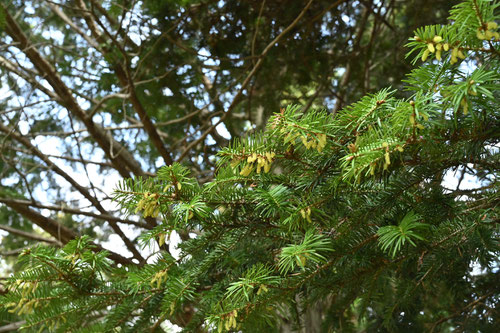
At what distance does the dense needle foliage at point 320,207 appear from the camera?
38.6 inches

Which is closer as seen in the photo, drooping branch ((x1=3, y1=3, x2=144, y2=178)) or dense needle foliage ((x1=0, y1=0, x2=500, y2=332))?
dense needle foliage ((x1=0, y1=0, x2=500, y2=332))

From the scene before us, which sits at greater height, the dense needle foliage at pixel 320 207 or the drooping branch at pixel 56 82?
the drooping branch at pixel 56 82

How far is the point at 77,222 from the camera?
14.3 ft

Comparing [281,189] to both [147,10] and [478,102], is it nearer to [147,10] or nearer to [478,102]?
[478,102]

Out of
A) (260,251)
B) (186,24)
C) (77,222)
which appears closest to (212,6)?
(186,24)

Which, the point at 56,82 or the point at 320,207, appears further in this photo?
the point at 56,82

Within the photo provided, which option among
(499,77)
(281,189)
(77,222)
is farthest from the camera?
(77,222)

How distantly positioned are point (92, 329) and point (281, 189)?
80 cm

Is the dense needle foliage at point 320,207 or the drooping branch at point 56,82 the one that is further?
the drooping branch at point 56,82

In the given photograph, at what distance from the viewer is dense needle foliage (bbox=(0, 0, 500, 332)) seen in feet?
3.21

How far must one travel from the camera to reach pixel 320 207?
115 cm

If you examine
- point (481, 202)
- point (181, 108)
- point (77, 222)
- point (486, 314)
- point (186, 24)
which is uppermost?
point (186, 24)

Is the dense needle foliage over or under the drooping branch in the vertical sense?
under

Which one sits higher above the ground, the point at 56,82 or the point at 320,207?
the point at 56,82
